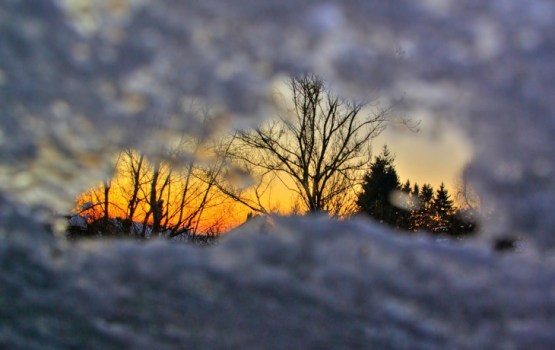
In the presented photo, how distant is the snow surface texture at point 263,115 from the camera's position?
1.39 feet

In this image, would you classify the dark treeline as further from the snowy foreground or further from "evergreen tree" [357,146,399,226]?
the snowy foreground

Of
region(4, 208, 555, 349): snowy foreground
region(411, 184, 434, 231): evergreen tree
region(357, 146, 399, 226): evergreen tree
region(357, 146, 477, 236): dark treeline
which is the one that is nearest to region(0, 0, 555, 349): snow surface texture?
region(4, 208, 555, 349): snowy foreground

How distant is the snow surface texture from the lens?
0.42 meters

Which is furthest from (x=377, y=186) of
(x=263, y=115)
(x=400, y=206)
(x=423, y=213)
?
(x=263, y=115)

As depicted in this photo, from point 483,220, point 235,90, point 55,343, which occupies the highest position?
point 235,90

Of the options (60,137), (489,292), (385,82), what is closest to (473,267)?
(489,292)

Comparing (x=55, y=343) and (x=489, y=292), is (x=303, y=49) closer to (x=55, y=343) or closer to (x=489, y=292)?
(x=489, y=292)

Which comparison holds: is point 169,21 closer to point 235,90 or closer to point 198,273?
point 235,90

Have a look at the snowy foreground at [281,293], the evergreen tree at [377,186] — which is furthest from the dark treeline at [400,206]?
the snowy foreground at [281,293]

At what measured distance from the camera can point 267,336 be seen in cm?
48

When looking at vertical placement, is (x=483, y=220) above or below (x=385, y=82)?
below

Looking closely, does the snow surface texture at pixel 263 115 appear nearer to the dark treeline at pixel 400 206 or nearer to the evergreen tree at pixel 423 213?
the dark treeline at pixel 400 206

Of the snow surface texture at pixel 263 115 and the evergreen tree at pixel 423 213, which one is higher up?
the evergreen tree at pixel 423 213

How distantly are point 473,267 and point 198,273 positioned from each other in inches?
10.0
